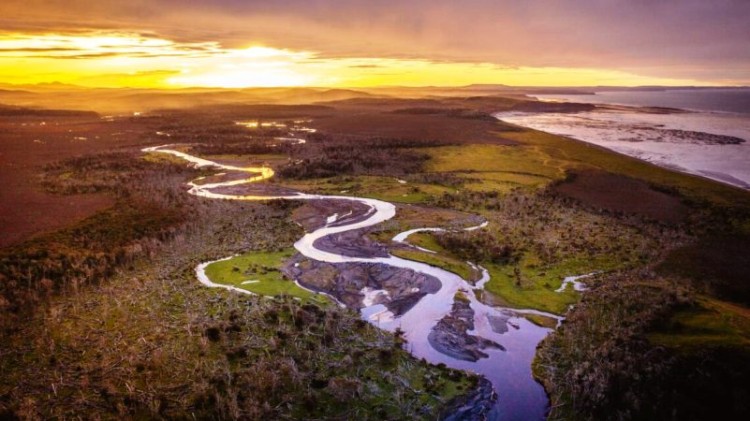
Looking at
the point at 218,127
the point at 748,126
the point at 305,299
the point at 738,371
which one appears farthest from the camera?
the point at 218,127

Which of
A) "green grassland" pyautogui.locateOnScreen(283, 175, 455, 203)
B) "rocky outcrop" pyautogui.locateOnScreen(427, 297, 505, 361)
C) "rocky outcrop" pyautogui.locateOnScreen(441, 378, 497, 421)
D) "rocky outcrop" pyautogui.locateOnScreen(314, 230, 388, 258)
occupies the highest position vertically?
"green grassland" pyautogui.locateOnScreen(283, 175, 455, 203)

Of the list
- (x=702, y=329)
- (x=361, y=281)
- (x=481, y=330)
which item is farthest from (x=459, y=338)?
(x=702, y=329)

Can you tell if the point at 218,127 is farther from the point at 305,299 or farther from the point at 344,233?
the point at 305,299

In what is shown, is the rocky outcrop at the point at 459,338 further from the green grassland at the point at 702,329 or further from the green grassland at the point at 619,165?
the green grassland at the point at 619,165

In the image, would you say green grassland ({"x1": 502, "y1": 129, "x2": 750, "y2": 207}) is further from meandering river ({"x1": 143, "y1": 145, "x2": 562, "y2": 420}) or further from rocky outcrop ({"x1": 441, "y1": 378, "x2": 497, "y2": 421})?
rocky outcrop ({"x1": 441, "y1": 378, "x2": 497, "y2": 421})

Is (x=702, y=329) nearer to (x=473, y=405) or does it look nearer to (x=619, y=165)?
(x=473, y=405)

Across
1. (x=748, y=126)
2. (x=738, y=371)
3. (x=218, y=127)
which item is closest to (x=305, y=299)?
(x=738, y=371)

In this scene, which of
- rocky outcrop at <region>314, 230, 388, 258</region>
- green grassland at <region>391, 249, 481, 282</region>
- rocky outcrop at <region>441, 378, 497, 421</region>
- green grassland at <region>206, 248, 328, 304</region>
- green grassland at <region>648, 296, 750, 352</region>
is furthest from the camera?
rocky outcrop at <region>314, 230, 388, 258</region>

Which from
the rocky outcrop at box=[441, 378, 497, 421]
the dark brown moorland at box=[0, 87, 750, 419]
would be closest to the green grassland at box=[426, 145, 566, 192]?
the dark brown moorland at box=[0, 87, 750, 419]

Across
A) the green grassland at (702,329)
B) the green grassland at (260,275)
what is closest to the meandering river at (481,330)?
the green grassland at (260,275)
